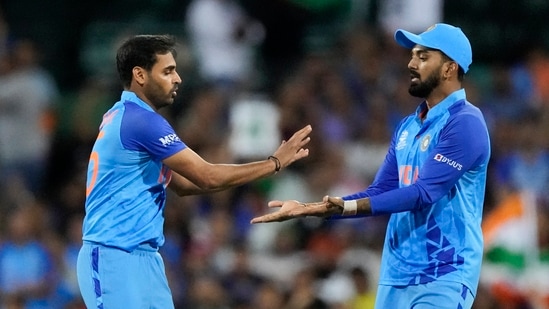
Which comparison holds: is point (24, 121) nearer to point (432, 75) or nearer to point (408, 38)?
point (408, 38)

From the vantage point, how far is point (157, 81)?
7.38 m

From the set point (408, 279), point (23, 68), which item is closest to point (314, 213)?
point (408, 279)

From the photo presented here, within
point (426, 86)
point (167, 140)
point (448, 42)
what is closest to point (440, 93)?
point (426, 86)

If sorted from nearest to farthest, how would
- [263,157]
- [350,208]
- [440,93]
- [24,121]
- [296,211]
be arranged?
[296,211]
[350,208]
[440,93]
[263,157]
[24,121]

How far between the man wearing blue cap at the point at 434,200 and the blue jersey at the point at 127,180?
656 mm

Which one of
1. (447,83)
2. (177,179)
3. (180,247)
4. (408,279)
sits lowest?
(180,247)

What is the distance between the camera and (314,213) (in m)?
7.22

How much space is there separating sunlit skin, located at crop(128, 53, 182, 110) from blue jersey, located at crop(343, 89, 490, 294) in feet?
4.06

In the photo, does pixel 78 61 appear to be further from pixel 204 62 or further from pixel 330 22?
pixel 330 22

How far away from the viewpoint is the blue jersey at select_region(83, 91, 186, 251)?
284 inches

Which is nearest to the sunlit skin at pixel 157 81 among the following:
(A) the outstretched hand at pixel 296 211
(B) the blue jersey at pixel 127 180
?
(B) the blue jersey at pixel 127 180

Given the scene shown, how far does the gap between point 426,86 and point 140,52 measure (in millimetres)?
1687

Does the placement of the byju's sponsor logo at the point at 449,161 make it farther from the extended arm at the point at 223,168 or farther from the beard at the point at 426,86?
the extended arm at the point at 223,168

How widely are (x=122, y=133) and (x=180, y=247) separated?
5381 mm
